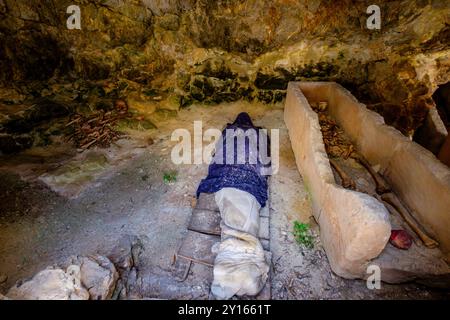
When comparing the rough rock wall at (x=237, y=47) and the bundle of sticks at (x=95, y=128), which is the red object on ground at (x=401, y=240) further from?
the bundle of sticks at (x=95, y=128)

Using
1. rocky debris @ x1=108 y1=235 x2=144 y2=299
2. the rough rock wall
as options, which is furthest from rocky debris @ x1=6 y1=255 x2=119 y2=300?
the rough rock wall

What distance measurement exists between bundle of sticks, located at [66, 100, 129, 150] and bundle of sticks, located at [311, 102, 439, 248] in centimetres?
480

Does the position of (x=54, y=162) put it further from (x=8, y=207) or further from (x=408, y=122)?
(x=408, y=122)

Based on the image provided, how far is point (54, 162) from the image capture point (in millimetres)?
5180

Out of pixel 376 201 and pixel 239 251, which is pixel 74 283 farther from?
pixel 376 201

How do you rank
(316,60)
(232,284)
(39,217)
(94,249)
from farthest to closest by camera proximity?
(316,60) → (39,217) → (94,249) → (232,284)

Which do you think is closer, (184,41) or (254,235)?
(254,235)

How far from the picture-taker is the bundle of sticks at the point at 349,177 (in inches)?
136

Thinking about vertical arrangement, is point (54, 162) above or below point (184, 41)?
below

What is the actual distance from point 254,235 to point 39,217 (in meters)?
3.33

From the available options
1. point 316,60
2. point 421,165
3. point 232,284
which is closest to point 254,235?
point 232,284

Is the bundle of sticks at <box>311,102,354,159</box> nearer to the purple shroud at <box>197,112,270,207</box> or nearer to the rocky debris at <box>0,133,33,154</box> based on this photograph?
the purple shroud at <box>197,112,270,207</box>

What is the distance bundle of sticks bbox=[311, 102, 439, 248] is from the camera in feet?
11.3

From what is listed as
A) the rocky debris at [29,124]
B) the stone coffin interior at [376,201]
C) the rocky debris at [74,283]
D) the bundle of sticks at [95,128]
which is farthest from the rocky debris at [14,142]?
the stone coffin interior at [376,201]
